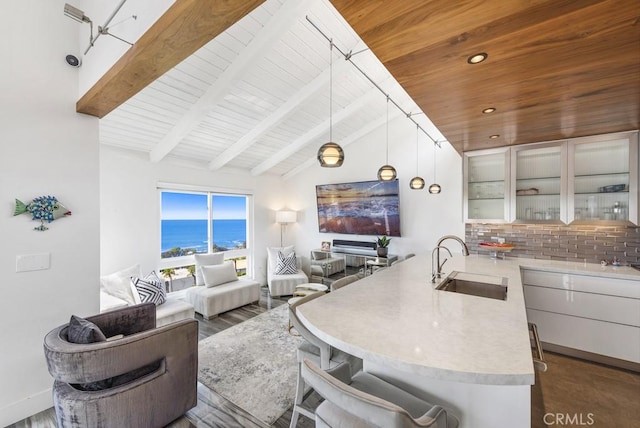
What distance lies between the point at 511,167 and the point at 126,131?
5.14 metres

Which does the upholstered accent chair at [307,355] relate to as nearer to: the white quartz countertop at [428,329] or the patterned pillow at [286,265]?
the white quartz countertop at [428,329]

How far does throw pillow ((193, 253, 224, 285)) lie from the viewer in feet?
14.7

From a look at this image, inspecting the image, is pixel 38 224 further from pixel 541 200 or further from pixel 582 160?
pixel 582 160

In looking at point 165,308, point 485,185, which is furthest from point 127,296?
point 485,185

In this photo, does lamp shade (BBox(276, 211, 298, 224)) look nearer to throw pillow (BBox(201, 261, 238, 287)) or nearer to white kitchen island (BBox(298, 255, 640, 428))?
throw pillow (BBox(201, 261, 238, 287))

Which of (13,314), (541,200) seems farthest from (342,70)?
(13,314)

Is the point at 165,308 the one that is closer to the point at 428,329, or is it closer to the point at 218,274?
the point at 218,274

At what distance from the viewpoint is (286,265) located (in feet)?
17.3

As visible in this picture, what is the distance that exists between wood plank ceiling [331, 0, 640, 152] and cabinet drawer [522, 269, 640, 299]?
1.52 m

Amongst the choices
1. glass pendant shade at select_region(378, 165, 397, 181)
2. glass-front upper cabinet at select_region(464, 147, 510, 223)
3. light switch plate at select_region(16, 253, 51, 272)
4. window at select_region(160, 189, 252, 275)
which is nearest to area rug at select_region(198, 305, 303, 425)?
light switch plate at select_region(16, 253, 51, 272)

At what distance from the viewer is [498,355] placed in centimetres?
101

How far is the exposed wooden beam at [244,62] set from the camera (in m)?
2.64

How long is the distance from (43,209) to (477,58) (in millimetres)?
3224

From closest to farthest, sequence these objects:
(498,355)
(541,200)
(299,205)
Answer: (498,355) < (541,200) < (299,205)
